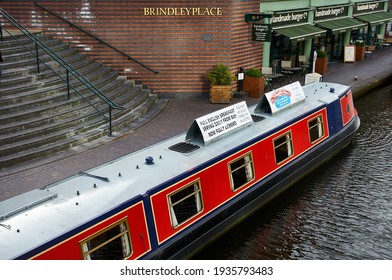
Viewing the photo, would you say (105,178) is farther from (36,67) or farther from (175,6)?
(175,6)

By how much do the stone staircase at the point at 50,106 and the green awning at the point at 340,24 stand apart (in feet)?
40.0

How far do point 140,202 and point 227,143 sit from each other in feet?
9.89

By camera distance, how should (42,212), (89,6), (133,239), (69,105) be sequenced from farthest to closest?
1. (89,6)
2. (69,105)
3. (133,239)
4. (42,212)

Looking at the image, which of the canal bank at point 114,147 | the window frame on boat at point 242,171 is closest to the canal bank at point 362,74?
the canal bank at point 114,147

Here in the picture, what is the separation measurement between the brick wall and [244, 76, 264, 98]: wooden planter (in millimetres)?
1096

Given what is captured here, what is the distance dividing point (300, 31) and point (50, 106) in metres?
13.6

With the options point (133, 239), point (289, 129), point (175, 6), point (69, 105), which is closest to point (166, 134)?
point (69, 105)

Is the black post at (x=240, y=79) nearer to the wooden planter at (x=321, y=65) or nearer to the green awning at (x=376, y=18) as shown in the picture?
the wooden planter at (x=321, y=65)

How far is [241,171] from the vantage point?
10164 millimetres

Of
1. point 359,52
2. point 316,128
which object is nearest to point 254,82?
point 316,128

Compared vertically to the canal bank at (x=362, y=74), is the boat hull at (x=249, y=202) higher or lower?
lower

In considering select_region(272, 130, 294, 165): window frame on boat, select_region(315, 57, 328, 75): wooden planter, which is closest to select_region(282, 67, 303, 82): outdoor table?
select_region(315, 57, 328, 75): wooden planter

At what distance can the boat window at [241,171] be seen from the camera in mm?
9815

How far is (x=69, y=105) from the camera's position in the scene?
14438 millimetres
